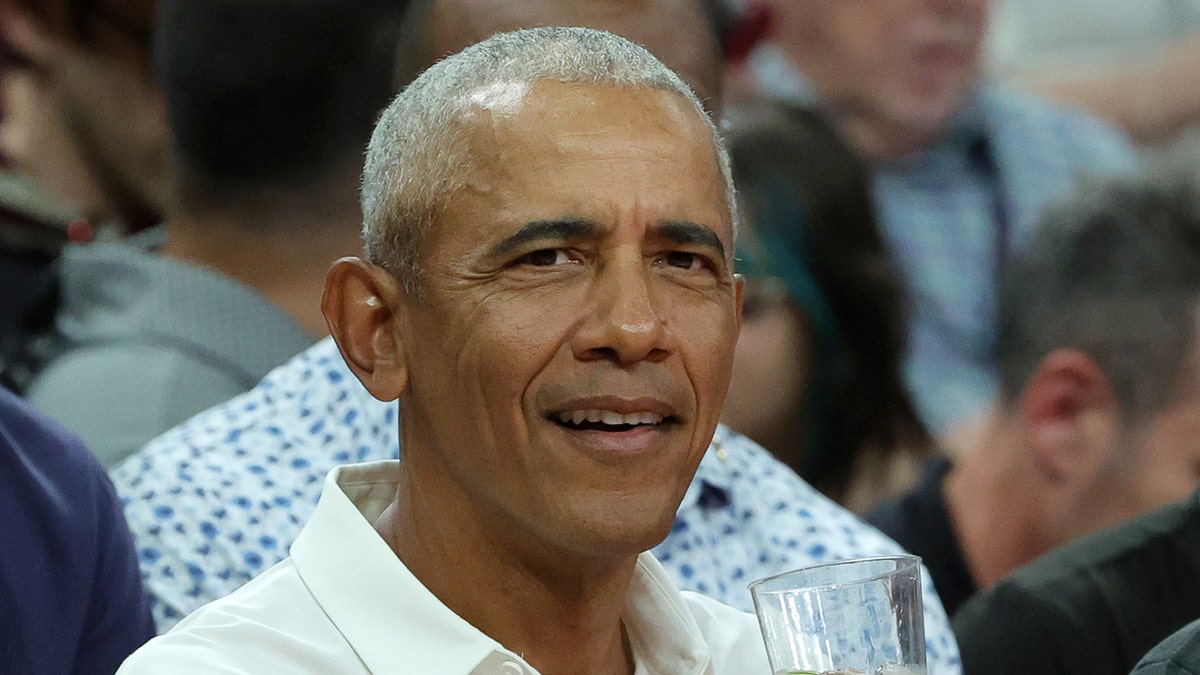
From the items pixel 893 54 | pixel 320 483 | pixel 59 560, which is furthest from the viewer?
pixel 893 54

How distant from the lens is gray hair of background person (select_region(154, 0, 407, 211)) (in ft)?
11.5

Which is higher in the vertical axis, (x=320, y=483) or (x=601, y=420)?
(x=601, y=420)

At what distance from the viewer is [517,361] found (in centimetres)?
199

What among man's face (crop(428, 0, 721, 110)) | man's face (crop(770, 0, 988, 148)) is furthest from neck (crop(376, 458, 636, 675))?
man's face (crop(770, 0, 988, 148))

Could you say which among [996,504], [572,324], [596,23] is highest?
[596,23]

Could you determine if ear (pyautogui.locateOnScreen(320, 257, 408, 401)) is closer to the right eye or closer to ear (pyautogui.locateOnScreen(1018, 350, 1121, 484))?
the right eye

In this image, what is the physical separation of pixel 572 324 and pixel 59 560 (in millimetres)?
773

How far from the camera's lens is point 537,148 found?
2.02m

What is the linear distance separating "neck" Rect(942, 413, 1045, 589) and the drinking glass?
8.17 feet

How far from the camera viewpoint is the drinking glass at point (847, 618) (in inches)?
72.4

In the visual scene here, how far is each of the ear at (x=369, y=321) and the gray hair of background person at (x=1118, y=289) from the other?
2399 mm

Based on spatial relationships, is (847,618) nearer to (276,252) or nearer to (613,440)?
(613,440)

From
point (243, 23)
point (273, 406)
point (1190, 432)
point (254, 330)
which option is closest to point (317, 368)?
point (273, 406)

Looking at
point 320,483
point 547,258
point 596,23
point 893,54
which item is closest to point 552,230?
point 547,258
